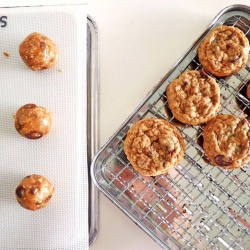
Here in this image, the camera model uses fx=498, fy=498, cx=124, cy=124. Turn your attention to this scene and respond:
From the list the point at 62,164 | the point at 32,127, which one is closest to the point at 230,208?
the point at 62,164

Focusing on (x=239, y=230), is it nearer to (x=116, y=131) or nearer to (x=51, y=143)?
(x=116, y=131)

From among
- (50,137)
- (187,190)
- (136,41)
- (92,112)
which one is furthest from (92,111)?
(187,190)

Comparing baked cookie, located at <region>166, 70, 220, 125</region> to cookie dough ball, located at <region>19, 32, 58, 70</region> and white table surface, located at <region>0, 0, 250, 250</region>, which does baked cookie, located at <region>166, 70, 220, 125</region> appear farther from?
cookie dough ball, located at <region>19, 32, 58, 70</region>

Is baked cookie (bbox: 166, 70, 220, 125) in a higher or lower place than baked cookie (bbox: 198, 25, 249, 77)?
lower

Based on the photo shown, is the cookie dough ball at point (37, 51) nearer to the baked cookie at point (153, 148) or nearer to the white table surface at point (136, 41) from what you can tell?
the white table surface at point (136, 41)

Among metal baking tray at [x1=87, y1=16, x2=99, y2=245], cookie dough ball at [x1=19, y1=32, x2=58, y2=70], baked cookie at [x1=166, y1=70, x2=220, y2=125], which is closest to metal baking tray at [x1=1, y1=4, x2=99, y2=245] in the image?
metal baking tray at [x1=87, y1=16, x2=99, y2=245]

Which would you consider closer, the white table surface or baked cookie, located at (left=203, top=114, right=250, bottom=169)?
baked cookie, located at (left=203, top=114, right=250, bottom=169)

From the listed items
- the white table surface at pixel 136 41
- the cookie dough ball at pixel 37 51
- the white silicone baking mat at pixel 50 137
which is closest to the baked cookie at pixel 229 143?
the white table surface at pixel 136 41
